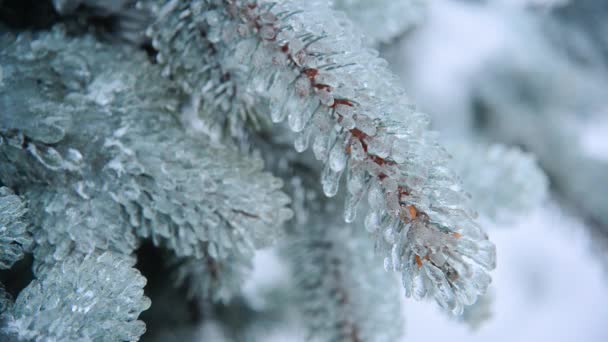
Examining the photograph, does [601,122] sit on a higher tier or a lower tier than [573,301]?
higher

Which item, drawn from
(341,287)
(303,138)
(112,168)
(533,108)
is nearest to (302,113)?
(303,138)

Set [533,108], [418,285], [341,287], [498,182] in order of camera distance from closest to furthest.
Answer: [418,285] < [341,287] < [498,182] < [533,108]

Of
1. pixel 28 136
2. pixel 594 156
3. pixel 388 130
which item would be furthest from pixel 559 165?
pixel 28 136

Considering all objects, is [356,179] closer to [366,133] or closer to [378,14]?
[366,133]

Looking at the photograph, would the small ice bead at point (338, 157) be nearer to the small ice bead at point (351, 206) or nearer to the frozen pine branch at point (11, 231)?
the small ice bead at point (351, 206)

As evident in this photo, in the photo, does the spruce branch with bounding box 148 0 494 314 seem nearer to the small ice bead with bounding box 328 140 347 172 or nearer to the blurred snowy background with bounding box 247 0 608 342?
the small ice bead with bounding box 328 140 347 172

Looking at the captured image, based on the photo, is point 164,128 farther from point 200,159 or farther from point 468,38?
point 468,38

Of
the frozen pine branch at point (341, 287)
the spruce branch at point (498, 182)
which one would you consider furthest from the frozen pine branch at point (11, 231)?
the spruce branch at point (498, 182)
